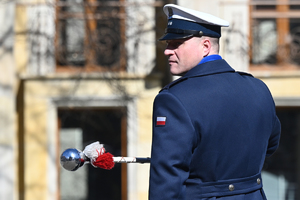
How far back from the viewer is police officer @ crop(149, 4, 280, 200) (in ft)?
6.60

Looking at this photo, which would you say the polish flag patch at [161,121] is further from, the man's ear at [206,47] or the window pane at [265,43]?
the window pane at [265,43]

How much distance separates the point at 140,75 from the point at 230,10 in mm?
1648

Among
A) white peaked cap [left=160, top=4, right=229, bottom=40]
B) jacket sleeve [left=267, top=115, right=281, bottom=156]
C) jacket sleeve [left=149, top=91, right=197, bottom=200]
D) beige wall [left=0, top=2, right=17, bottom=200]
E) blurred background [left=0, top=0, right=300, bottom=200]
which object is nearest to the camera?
jacket sleeve [left=149, top=91, right=197, bottom=200]

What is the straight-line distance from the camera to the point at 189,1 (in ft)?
22.3

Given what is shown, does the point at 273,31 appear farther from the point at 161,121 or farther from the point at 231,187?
the point at 161,121

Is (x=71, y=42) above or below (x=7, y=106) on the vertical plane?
above

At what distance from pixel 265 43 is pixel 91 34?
106 inches

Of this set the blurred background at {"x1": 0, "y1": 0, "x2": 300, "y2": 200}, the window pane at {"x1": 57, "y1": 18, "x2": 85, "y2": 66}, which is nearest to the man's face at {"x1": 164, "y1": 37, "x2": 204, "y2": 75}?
the blurred background at {"x1": 0, "y1": 0, "x2": 300, "y2": 200}

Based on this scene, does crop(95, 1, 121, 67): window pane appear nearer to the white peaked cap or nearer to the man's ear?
the white peaked cap

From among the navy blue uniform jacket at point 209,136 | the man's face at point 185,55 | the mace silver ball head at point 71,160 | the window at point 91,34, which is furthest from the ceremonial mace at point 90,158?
the window at point 91,34

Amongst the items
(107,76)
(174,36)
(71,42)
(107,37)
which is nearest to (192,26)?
(174,36)

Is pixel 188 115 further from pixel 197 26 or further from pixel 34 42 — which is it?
pixel 34 42

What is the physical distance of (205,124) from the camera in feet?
6.77

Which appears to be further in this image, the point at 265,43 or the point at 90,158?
the point at 265,43
